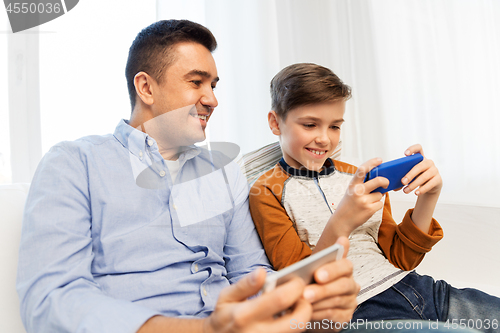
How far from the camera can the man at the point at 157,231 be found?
46cm

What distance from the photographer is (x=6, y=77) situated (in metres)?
1.26

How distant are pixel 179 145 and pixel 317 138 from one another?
341mm

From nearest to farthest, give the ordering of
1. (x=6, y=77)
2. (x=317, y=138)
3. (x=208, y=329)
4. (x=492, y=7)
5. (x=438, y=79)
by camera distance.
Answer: (x=208, y=329) < (x=317, y=138) < (x=6, y=77) < (x=492, y=7) < (x=438, y=79)

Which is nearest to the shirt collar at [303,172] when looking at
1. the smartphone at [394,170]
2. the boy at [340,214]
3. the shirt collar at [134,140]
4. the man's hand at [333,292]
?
the boy at [340,214]

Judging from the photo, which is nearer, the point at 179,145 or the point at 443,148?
the point at 179,145

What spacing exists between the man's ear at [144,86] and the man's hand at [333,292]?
0.57 metres

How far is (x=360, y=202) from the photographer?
688 mm

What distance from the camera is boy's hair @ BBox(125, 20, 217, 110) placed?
83cm

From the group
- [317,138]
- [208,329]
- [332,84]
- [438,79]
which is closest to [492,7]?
[438,79]

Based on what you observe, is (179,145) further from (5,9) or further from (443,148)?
(443,148)

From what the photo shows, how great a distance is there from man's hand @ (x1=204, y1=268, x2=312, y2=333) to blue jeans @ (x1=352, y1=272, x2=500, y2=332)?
1.45 ft

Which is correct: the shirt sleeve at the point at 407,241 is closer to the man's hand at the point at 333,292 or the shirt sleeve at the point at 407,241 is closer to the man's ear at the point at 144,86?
the man's hand at the point at 333,292

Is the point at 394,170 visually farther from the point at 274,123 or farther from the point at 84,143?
the point at 84,143

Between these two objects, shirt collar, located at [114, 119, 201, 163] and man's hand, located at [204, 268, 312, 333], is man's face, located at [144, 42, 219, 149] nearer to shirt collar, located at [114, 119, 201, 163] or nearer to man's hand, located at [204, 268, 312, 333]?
shirt collar, located at [114, 119, 201, 163]
